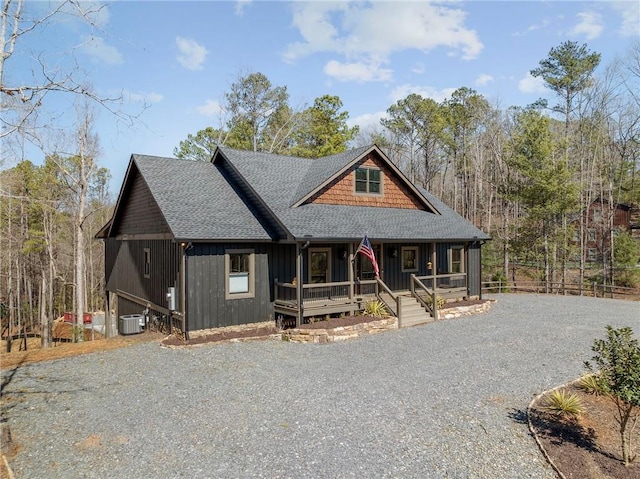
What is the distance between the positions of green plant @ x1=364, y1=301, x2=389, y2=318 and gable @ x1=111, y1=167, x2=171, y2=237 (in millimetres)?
7360

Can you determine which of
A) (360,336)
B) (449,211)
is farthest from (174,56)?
(449,211)

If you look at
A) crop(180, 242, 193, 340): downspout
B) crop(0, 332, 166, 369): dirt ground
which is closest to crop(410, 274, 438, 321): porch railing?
crop(180, 242, 193, 340): downspout

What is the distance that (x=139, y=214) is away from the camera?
1608cm

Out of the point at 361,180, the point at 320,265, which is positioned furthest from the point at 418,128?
the point at 320,265

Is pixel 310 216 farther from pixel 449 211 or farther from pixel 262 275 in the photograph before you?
pixel 449 211

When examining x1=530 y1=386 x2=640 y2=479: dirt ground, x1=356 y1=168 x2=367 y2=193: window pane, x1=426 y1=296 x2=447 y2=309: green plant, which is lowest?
x1=530 y1=386 x2=640 y2=479: dirt ground

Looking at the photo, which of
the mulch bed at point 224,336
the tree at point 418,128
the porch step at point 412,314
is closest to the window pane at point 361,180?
the porch step at point 412,314

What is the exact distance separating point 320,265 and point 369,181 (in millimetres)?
4627

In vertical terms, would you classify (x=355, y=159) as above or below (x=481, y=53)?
below

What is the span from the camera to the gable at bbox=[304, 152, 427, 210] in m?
16.1

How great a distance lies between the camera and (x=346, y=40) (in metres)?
17.7

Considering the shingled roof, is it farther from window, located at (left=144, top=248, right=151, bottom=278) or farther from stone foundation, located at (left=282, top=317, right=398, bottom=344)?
stone foundation, located at (left=282, top=317, right=398, bottom=344)

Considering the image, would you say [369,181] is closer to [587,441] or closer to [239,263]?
[239,263]

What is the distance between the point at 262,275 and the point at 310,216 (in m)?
2.79
